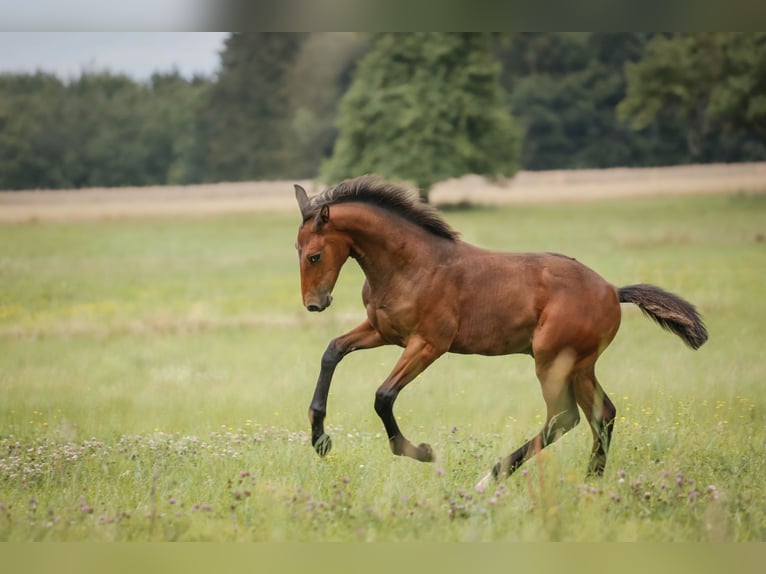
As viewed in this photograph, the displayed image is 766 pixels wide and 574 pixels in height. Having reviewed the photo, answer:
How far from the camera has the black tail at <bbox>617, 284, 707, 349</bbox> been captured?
6.21 metres

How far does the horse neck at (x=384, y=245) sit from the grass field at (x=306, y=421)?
4.53 feet

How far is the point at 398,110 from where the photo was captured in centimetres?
2939

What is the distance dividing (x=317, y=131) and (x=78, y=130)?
9.31 meters

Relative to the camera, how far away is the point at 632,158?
87.0ft

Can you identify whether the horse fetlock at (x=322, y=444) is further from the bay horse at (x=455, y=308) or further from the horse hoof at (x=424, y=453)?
the horse hoof at (x=424, y=453)

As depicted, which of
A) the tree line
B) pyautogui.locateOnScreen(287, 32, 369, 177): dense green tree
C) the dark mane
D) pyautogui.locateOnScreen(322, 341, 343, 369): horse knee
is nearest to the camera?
pyautogui.locateOnScreen(322, 341, 343, 369): horse knee

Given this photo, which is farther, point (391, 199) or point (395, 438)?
point (391, 199)

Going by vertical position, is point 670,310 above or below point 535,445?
above

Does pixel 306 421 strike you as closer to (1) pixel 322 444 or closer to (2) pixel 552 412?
(1) pixel 322 444

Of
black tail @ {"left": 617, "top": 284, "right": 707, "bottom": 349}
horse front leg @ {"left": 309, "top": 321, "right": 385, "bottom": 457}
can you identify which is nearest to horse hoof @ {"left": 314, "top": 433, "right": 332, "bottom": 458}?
horse front leg @ {"left": 309, "top": 321, "right": 385, "bottom": 457}

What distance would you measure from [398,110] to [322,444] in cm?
2444

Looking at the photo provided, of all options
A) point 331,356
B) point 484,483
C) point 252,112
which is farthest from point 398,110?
point 484,483

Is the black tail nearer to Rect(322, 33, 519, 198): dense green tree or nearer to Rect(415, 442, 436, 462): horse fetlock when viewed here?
Rect(415, 442, 436, 462): horse fetlock

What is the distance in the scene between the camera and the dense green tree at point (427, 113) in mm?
28844
